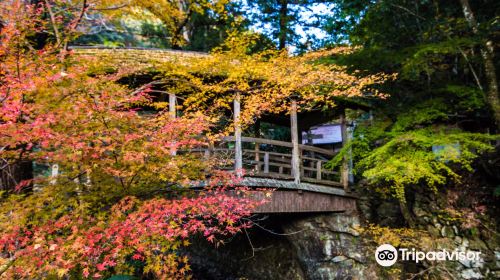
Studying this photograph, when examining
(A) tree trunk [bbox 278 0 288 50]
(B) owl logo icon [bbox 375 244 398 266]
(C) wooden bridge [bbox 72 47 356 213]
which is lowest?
(B) owl logo icon [bbox 375 244 398 266]

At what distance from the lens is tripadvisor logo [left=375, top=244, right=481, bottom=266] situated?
799 centimetres

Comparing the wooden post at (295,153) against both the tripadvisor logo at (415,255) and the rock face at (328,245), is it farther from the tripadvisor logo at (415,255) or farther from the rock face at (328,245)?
the tripadvisor logo at (415,255)

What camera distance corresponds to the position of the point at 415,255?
328 inches

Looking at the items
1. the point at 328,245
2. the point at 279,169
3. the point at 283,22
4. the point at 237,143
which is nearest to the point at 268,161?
the point at 279,169

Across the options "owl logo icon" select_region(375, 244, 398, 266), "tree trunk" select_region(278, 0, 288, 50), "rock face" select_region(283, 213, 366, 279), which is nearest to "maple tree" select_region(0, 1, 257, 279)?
"rock face" select_region(283, 213, 366, 279)

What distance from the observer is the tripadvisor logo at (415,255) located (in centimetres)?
799

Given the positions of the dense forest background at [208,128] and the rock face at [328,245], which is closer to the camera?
the dense forest background at [208,128]

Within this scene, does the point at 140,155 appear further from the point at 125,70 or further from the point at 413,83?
the point at 413,83

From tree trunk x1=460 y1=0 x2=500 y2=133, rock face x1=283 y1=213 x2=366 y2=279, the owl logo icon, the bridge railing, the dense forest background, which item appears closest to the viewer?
the dense forest background

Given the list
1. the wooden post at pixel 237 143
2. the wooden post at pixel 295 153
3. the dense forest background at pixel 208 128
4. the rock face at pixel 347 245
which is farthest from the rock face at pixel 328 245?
the wooden post at pixel 237 143

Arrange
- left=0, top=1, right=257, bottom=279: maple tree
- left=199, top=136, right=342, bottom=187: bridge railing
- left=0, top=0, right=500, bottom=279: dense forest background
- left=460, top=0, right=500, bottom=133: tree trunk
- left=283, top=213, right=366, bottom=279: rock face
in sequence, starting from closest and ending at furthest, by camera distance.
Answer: left=0, top=1, right=257, bottom=279: maple tree < left=0, top=0, right=500, bottom=279: dense forest background < left=199, top=136, right=342, bottom=187: bridge railing < left=460, top=0, right=500, bottom=133: tree trunk < left=283, top=213, right=366, bottom=279: rock face

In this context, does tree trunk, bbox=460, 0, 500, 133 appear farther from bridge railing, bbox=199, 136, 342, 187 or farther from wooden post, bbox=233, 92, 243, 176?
wooden post, bbox=233, 92, 243, 176

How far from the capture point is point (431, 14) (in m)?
10.1

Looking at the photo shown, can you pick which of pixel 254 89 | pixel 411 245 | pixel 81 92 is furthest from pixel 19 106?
pixel 411 245
